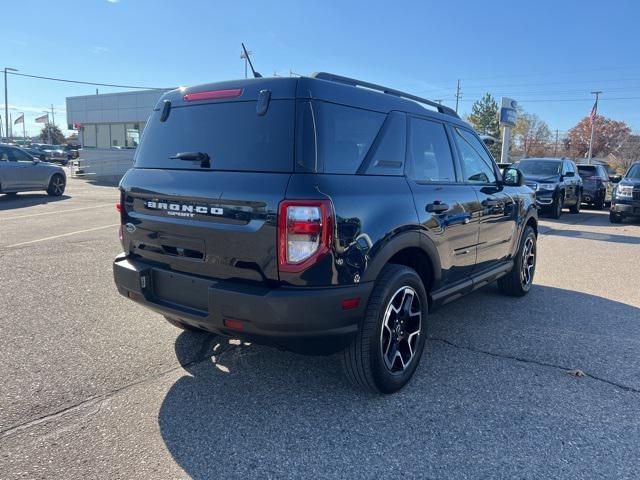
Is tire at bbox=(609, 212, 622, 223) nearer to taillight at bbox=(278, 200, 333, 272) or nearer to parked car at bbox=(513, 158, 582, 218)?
parked car at bbox=(513, 158, 582, 218)

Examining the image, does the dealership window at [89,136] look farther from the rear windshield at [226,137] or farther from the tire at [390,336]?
the tire at [390,336]

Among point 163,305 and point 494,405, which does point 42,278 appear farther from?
point 494,405

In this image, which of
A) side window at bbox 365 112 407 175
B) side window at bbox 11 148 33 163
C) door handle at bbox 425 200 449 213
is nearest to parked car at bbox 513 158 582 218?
door handle at bbox 425 200 449 213

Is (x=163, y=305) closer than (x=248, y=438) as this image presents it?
No

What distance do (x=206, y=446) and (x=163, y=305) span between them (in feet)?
3.07

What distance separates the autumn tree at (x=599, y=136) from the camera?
84.3 metres

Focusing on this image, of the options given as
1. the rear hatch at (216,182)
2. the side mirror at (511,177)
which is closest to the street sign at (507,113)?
the side mirror at (511,177)

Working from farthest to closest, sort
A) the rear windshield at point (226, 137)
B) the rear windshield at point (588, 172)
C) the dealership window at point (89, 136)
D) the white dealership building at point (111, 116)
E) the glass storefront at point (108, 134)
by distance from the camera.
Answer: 1. the dealership window at point (89, 136)
2. the glass storefront at point (108, 134)
3. the white dealership building at point (111, 116)
4. the rear windshield at point (588, 172)
5. the rear windshield at point (226, 137)

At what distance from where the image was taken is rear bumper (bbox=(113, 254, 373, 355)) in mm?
2680

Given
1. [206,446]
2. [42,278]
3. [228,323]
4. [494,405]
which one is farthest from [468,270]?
[42,278]

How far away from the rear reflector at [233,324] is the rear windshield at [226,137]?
2.90ft

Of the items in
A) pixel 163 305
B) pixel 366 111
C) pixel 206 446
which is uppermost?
pixel 366 111

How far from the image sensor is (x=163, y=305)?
317 cm

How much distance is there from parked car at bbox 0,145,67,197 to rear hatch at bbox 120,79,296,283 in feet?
44.5
